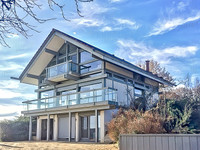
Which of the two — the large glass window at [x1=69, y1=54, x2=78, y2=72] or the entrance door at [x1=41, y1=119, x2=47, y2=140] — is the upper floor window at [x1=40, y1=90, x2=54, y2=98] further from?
the large glass window at [x1=69, y1=54, x2=78, y2=72]

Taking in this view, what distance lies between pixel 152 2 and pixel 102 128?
1017 centimetres

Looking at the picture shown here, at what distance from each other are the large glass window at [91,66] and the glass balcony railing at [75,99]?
2.34m

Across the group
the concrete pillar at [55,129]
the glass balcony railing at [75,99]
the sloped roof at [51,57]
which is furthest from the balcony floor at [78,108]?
the sloped roof at [51,57]

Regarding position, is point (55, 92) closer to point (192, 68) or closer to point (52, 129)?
point (52, 129)

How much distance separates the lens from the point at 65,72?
65.8ft

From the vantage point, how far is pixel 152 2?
9.11 m

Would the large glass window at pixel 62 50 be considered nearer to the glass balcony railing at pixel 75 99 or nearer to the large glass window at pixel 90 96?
the glass balcony railing at pixel 75 99

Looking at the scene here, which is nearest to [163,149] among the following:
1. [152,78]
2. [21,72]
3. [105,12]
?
[105,12]

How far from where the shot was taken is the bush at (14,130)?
22609 mm

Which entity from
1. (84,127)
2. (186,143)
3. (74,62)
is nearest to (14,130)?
(84,127)

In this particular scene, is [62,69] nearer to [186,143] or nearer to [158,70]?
[186,143]

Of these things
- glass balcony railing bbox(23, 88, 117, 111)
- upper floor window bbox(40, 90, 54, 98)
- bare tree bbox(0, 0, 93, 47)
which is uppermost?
bare tree bbox(0, 0, 93, 47)

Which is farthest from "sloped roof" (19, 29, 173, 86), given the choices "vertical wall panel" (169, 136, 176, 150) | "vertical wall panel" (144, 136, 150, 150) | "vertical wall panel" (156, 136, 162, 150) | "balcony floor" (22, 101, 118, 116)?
"vertical wall panel" (169, 136, 176, 150)

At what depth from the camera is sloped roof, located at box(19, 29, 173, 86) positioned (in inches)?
719
